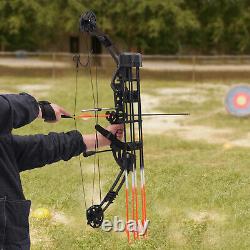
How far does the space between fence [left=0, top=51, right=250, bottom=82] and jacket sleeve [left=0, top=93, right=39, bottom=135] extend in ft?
58.4

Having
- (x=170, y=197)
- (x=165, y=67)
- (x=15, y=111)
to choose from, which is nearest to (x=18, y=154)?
(x=15, y=111)

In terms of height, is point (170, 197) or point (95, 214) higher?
point (95, 214)

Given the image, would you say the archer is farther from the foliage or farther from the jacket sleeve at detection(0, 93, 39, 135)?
the foliage

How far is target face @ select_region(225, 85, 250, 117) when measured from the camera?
11.6 metres

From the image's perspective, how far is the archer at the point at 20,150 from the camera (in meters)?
2.46

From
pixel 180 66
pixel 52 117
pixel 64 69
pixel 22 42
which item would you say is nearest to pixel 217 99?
→ pixel 180 66

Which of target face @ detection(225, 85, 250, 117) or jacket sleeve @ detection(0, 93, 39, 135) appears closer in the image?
jacket sleeve @ detection(0, 93, 39, 135)

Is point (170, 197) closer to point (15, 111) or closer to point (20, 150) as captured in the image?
point (20, 150)

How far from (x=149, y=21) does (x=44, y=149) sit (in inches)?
838

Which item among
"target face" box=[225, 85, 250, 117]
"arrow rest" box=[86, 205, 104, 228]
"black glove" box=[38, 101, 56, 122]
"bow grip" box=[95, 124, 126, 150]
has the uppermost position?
"black glove" box=[38, 101, 56, 122]

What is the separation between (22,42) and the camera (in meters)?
27.2

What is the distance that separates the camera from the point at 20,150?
2.92 m

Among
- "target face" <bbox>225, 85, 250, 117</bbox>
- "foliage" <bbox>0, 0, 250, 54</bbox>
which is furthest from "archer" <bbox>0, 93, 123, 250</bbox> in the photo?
"foliage" <bbox>0, 0, 250, 54</bbox>

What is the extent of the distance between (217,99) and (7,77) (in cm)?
974
